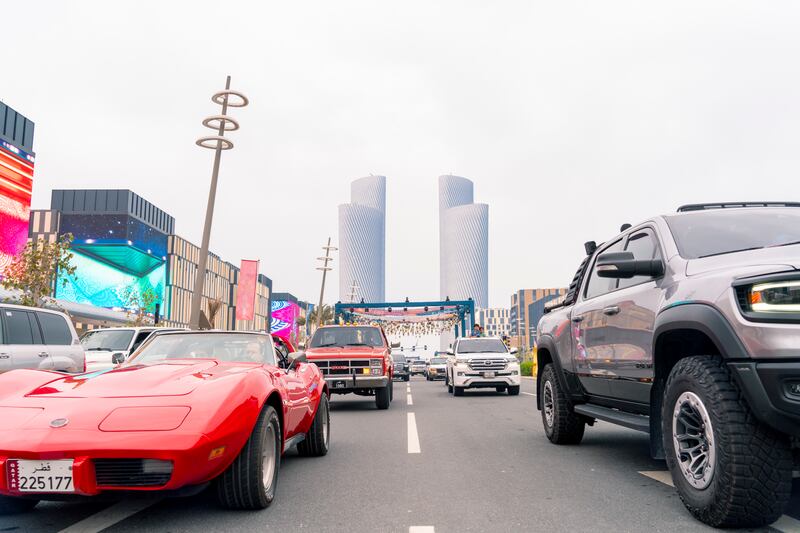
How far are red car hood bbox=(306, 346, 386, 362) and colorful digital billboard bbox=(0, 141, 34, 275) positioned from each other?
35.0 meters

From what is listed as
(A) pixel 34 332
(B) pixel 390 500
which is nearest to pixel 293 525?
(B) pixel 390 500

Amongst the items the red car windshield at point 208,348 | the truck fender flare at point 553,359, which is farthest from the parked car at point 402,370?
the red car windshield at point 208,348

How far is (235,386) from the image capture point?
439cm

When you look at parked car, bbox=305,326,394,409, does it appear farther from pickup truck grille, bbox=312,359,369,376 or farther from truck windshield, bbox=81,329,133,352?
truck windshield, bbox=81,329,133,352

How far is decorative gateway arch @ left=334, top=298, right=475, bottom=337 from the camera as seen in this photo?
168ft

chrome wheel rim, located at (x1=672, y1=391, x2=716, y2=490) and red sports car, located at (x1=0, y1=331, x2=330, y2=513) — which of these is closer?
red sports car, located at (x1=0, y1=331, x2=330, y2=513)

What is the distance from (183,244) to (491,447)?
80520 millimetres

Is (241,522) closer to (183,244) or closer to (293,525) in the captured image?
(293,525)

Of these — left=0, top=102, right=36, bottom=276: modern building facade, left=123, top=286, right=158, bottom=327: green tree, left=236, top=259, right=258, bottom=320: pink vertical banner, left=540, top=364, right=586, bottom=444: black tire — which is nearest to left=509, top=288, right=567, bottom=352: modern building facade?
left=123, top=286, right=158, bottom=327: green tree

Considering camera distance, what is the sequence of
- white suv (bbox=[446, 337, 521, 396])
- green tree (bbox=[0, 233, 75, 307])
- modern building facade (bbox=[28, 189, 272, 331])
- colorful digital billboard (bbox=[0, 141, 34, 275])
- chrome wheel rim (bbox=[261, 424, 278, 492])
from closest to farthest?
chrome wheel rim (bbox=[261, 424, 278, 492]) → white suv (bbox=[446, 337, 521, 396]) → green tree (bbox=[0, 233, 75, 307]) → colorful digital billboard (bbox=[0, 141, 34, 275]) → modern building facade (bbox=[28, 189, 272, 331])

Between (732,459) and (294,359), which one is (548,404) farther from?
(732,459)

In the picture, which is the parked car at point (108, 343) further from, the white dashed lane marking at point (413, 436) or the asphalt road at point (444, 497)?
the asphalt road at point (444, 497)

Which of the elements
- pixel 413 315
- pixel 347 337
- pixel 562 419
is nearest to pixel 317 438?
pixel 562 419

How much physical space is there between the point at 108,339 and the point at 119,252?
198 feet
